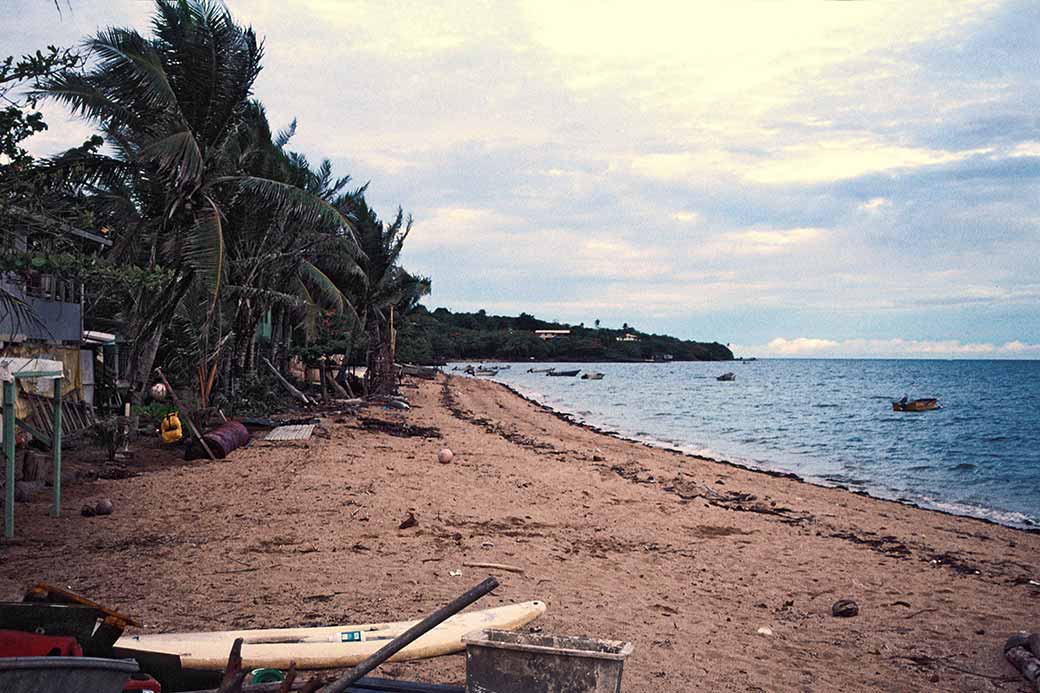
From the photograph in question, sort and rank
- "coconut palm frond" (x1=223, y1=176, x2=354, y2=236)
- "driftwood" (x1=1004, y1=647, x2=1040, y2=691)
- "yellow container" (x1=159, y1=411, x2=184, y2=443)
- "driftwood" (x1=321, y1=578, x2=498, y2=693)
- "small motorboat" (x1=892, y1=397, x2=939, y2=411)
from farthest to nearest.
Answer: "small motorboat" (x1=892, y1=397, x2=939, y2=411), "coconut palm frond" (x1=223, y1=176, x2=354, y2=236), "yellow container" (x1=159, y1=411, x2=184, y2=443), "driftwood" (x1=1004, y1=647, x2=1040, y2=691), "driftwood" (x1=321, y1=578, x2=498, y2=693)

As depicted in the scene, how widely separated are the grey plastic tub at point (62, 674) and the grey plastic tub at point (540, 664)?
4.86ft

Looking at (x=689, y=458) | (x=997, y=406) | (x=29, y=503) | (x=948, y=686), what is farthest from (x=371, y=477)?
(x=997, y=406)

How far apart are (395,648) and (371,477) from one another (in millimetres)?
8787

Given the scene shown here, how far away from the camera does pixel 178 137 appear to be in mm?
14203

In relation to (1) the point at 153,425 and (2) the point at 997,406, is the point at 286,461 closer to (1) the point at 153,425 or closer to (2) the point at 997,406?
(1) the point at 153,425

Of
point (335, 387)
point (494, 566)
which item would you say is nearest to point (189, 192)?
point (494, 566)

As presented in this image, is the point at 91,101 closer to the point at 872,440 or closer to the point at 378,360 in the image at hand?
the point at 378,360

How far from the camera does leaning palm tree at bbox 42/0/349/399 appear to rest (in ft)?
47.5

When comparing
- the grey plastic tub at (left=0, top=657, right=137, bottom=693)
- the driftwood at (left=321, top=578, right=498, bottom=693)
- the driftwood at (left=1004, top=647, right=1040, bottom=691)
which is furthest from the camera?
the driftwood at (left=1004, top=647, right=1040, bottom=691)

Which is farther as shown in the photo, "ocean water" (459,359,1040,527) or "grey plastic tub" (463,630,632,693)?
"ocean water" (459,359,1040,527)

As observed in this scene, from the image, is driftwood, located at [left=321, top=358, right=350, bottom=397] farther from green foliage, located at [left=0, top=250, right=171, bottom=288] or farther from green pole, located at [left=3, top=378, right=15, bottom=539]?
green foliage, located at [left=0, top=250, right=171, bottom=288]

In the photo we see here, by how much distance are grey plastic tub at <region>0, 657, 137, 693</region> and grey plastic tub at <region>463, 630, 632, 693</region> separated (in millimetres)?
1482

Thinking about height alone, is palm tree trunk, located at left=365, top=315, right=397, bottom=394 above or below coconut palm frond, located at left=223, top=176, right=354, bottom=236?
below

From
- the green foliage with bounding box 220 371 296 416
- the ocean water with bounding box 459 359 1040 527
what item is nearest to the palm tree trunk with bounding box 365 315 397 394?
the ocean water with bounding box 459 359 1040 527
